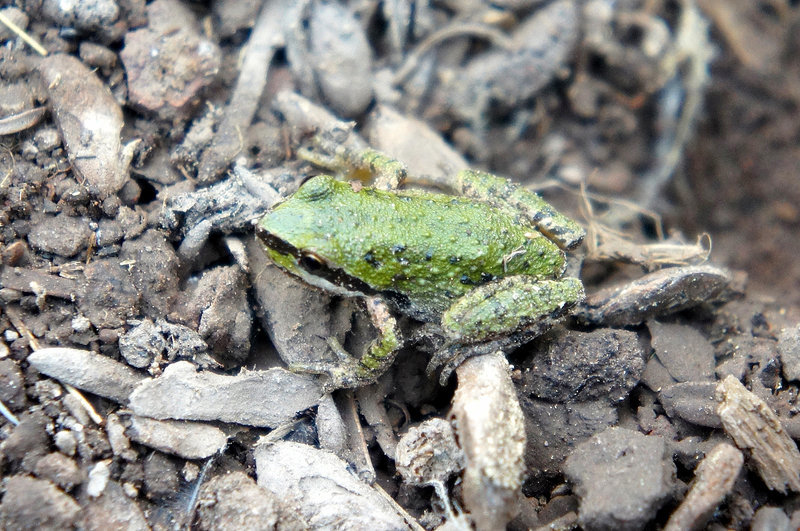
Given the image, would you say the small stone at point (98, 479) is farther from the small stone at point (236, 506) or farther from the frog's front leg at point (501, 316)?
the frog's front leg at point (501, 316)

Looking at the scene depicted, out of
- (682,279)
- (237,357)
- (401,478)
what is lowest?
(401,478)

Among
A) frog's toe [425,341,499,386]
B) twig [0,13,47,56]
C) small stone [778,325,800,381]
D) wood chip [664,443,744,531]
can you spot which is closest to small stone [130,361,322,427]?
frog's toe [425,341,499,386]

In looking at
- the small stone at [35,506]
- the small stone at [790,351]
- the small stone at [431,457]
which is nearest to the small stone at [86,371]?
the small stone at [35,506]

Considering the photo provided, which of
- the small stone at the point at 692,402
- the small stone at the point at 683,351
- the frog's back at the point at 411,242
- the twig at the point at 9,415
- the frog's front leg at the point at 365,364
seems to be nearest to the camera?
the twig at the point at 9,415

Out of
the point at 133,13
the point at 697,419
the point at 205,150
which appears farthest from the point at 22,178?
the point at 697,419

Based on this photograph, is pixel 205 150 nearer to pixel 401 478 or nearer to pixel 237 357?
pixel 237 357

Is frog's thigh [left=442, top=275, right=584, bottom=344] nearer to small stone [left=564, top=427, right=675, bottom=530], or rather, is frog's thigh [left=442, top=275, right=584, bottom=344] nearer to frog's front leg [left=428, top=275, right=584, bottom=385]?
frog's front leg [left=428, top=275, right=584, bottom=385]
